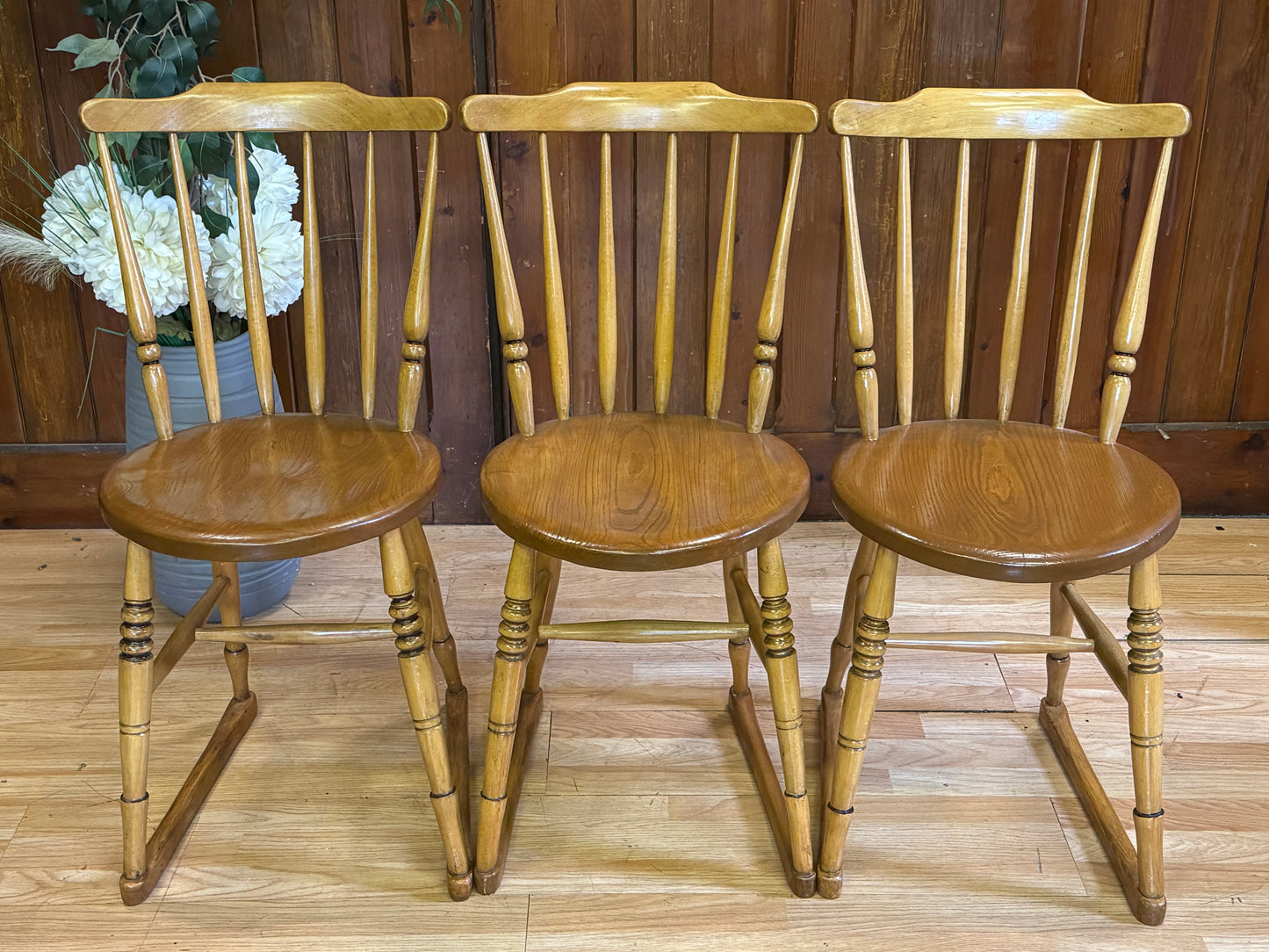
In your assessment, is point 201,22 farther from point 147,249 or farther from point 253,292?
point 253,292

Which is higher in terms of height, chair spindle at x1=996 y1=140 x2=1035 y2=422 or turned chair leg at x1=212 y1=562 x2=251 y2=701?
chair spindle at x1=996 y1=140 x2=1035 y2=422

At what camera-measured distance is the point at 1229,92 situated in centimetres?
208

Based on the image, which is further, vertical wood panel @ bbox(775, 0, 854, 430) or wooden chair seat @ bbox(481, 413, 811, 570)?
vertical wood panel @ bbox(775, 0, 854, 430)

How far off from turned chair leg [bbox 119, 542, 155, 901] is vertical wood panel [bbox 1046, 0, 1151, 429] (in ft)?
5.39

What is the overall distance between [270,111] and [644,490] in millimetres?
755

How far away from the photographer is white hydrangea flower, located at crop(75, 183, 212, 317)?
5.54 ft

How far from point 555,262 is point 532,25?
0.69 metres

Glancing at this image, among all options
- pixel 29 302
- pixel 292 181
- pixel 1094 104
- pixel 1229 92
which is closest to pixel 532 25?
pixel 292 181

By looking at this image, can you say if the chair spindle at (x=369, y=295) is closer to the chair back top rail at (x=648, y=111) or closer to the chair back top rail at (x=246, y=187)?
the chair back top rail at (x=246, y=187)

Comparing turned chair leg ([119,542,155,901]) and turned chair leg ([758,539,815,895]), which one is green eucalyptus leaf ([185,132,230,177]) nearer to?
turned chair leg ([119,542,155,901])

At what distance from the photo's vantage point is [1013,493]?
137cm

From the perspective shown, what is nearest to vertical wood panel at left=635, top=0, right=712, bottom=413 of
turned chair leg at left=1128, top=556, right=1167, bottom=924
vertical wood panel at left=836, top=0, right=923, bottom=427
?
vertical wood panel at left=836, top=0, right=923, bottom=427

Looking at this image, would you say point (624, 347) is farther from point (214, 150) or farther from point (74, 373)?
point (74, 373)

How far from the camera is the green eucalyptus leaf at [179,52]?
169cm
